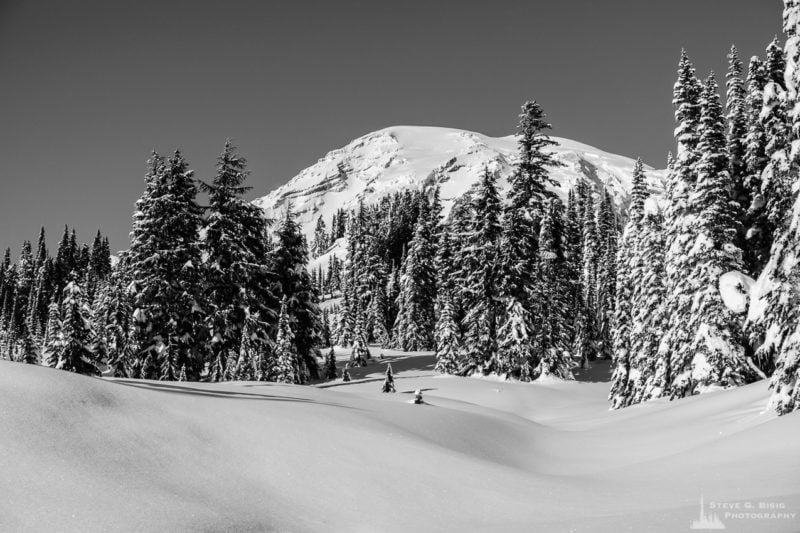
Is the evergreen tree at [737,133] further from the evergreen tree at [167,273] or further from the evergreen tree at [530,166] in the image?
the evergreen tree at [167,273]

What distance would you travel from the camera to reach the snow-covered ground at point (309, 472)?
258 inches

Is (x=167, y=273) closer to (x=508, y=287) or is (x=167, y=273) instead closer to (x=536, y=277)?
(x=508, y=287)

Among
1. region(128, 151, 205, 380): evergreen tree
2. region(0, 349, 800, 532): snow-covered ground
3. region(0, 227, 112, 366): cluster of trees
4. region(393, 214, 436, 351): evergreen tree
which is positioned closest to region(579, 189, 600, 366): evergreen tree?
region(393, 214, 436, 351): evergreen tree

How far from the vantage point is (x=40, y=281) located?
112 metres

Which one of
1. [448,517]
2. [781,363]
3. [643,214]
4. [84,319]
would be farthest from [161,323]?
[643,214]

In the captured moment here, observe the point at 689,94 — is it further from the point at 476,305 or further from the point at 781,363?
the point at 476,305

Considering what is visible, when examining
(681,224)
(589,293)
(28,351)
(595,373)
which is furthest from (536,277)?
(28,351)

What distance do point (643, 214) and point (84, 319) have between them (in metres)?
32.4

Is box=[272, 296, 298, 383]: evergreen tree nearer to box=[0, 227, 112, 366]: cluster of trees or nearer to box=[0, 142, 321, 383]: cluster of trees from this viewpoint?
box=[0, 142, 321, 383]: cluster of trees

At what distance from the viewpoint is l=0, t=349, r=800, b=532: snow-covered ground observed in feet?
21.5

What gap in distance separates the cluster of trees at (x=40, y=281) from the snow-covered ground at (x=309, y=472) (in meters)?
97.3

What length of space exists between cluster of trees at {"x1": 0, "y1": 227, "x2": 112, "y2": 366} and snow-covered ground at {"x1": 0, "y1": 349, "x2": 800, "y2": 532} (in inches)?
3829

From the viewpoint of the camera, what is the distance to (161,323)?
2872cm

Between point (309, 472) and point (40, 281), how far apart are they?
123 m
